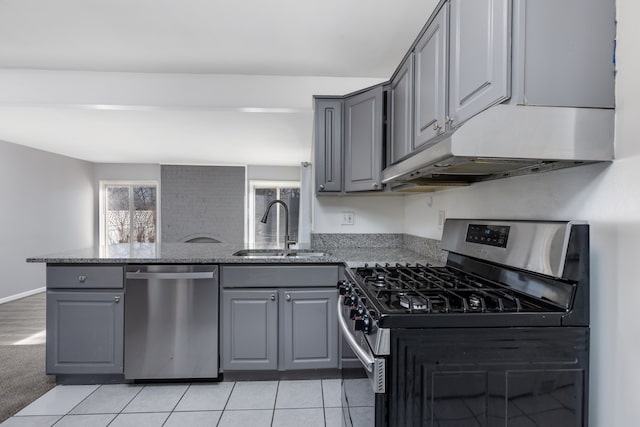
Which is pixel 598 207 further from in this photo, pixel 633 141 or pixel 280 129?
pixel 280 129

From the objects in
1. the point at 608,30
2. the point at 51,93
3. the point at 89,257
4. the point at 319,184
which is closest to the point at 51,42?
the point at 51,93

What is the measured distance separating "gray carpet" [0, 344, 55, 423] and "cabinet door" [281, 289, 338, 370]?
1603mm

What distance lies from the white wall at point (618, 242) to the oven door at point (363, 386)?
663mm

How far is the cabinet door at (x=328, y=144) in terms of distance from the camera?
2471 millimetres

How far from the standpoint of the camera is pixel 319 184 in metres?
2.48

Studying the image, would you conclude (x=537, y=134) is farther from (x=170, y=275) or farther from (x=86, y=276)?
(x=86, y=276)

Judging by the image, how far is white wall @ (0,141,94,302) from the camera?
14.5 ft

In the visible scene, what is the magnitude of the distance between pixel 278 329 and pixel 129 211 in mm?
5931

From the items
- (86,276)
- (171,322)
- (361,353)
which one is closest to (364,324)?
(361,353)

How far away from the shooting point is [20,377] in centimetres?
229

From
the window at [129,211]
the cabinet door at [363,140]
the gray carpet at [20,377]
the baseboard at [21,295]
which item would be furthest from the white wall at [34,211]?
the cabinet door at [363,140]

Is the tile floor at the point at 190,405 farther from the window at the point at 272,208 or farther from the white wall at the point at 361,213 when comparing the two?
the window at the point at 272,208

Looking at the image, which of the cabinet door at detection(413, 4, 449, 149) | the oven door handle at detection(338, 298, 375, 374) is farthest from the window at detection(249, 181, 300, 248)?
the oven door handle at detection(338, 298, 375, 374)

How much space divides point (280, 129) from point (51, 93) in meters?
2.20
